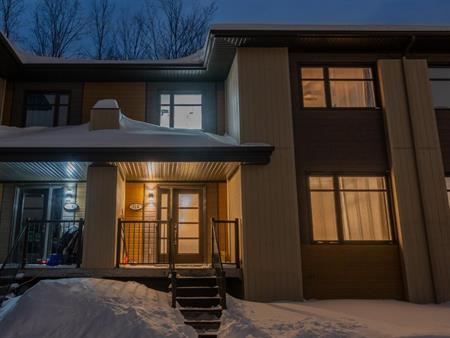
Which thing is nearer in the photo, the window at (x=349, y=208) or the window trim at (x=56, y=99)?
the window at (x=349, y=208)

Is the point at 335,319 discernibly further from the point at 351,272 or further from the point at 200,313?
the point at 351,272

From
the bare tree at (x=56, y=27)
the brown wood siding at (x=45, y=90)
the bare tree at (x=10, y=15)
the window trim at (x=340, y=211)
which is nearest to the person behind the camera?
the window trim at (x=340, y=211)

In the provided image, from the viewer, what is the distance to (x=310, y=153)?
363 inches

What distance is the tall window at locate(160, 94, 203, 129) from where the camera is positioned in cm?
1140

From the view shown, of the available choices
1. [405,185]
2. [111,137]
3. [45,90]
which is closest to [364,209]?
[405,185]

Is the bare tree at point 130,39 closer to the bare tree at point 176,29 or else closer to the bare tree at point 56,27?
the bare tree at point 176,29

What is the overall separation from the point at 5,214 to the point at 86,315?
19.4 ft

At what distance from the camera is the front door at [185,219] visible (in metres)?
10.8

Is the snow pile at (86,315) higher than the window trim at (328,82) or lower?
lower

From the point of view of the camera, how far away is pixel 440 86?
9914 millimetres

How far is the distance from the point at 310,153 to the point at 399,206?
2.12 m

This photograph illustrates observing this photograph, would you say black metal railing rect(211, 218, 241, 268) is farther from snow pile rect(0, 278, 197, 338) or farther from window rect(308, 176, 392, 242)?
snow pile rect(0, 278, 197, 338)

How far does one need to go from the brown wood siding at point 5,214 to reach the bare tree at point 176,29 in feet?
40.4

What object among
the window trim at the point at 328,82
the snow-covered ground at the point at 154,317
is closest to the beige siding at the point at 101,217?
the snow-covered ground at the point at 154,317
